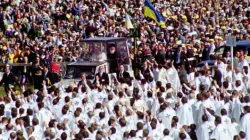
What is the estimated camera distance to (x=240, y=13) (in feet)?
184

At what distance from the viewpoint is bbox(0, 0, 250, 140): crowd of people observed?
32406mm

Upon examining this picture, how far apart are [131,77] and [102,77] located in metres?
0.92

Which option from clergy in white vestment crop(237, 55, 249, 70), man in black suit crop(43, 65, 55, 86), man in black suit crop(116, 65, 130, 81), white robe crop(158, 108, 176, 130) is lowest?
white robe crop(158, 108, 176, 130)

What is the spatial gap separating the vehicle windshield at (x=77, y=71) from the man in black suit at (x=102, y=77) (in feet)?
1.01

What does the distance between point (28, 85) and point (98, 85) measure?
258 inches

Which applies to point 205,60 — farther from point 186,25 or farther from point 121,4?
point 121,4

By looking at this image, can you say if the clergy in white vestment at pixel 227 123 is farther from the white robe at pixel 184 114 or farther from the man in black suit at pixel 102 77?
the man in black suit at pixel 102 77

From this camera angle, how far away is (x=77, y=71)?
40.3 meters

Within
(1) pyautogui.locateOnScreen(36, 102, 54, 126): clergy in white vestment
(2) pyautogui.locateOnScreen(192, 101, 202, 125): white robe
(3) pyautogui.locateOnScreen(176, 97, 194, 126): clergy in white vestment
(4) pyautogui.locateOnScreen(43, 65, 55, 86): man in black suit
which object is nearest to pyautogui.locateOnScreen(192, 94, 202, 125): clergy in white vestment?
(2) pyautogui.locateOnScreen(192, 101, 202, 125): white robe

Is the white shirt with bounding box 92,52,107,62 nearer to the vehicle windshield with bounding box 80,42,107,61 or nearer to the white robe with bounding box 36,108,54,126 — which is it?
the vehicle windshield with bounding box 80,42,107,61

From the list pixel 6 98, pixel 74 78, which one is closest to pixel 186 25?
pixel 74 78

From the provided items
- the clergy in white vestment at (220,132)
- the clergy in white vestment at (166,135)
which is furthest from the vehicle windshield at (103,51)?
the clergy in white vestment at (166,135)

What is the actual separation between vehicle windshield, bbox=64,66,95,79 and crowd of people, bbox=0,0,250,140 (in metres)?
0.39

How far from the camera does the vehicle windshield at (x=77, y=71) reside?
40.0 meters
